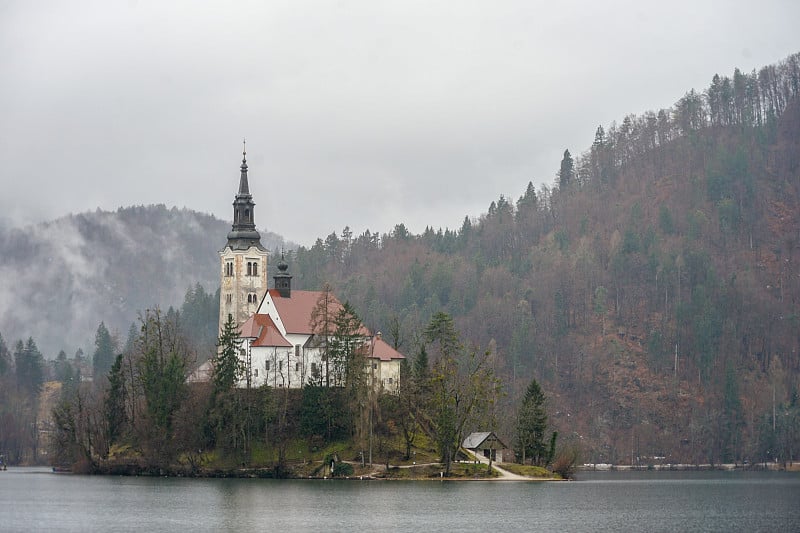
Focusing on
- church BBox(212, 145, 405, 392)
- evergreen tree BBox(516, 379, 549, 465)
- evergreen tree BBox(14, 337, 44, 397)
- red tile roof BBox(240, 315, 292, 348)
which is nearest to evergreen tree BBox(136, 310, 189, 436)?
church BBox(212, 145, 405, 392)

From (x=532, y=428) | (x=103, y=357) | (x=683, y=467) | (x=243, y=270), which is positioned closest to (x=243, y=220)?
(x=243, y=270)

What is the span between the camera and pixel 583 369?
561 feet

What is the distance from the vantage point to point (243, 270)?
115750mm

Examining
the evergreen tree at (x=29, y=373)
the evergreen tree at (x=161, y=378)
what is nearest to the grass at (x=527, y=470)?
the evergreen tree at (x=161, y=378)

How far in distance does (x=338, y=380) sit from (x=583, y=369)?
73.5 metres

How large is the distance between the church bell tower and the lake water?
20.4 meters

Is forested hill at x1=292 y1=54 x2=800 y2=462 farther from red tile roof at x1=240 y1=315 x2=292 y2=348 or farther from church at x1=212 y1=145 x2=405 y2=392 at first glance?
red tile roof at x1=240 y1=315 x2=292 y2=348

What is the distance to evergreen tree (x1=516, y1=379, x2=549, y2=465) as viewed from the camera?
344 ft

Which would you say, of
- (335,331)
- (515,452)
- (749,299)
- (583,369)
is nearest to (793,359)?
(749,299)

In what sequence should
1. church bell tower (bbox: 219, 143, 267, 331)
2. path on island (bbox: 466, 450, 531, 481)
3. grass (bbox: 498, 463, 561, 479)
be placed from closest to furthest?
1. path on island (bbox: 466, 450, 531, 481)
2. grass (bbox: 498, 463, 561, 479)
3. church bell tower (bbox: 219, 143, 267, 331)

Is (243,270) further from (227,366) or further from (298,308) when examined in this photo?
(227,366)

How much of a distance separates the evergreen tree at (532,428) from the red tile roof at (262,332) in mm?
20170

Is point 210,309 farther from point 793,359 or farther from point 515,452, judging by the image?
point 515,452

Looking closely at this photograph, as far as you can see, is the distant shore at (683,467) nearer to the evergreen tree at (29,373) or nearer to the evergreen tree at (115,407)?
the evergreen tree at (115,407)
